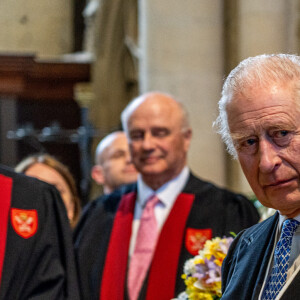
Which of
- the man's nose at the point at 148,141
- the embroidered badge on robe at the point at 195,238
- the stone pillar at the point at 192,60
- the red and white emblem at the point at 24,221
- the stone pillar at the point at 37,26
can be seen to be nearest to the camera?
the red and white emblem at the point at 24,221

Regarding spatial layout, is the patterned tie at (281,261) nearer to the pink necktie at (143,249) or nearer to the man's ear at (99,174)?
the pink necktie at (143,249)

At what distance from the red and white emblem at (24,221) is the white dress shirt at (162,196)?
0.82 metres

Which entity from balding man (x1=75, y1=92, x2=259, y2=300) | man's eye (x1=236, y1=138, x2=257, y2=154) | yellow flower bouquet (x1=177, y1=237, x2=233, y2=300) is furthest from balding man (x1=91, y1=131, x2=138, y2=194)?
man's eye (x1=236, y1=138, x2=257, y2=154)

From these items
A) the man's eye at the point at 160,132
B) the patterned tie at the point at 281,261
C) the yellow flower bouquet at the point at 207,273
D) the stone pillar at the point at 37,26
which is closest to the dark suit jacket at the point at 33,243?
the yellow flower bouquet at the point at 207,273

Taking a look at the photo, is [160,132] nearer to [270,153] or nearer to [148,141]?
[148,141]

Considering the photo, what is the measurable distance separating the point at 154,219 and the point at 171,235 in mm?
139

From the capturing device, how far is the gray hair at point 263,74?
2.38 m

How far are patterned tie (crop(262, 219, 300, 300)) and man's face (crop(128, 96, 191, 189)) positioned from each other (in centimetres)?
199

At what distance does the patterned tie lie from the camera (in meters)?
2.36

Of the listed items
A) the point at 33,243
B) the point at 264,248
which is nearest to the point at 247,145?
the point at 264,248

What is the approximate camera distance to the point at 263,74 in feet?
7.89

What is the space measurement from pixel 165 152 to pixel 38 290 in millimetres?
1262

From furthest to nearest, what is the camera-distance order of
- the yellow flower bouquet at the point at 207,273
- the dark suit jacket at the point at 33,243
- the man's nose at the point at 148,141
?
the man's nose at the point at 148,141 → the dark suit jacket at the point at 33,243 → the yellow flower bouquet at the point at 207,273

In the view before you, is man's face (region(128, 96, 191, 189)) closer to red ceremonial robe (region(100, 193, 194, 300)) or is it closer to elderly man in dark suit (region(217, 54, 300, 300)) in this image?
red ceremonial robe (region(100, 193, 194, 300))
